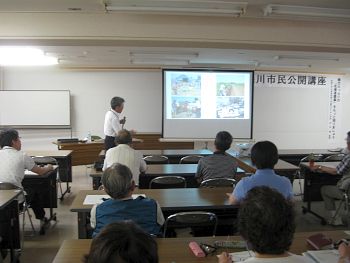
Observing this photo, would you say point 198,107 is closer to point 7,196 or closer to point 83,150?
point 83,150

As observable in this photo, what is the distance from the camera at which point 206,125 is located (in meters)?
7.07

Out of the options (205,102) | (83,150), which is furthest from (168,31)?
(83,150)

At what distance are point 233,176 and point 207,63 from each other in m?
5.10

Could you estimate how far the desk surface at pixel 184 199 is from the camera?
7.18 ft

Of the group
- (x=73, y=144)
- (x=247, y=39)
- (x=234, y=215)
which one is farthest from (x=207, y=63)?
(x=234, y=215)

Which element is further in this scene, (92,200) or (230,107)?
(230,107)

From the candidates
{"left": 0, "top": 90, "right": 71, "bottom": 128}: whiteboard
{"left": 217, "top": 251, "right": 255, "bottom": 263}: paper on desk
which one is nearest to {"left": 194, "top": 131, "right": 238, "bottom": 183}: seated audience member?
{"left": 217, "top": 251, "right": 255, "bottom": 263}: paper on desk

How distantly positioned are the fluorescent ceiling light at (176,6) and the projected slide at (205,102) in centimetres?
337

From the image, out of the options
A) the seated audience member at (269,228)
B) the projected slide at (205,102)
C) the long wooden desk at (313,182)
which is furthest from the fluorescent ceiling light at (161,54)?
the seated audience member at (269,228)

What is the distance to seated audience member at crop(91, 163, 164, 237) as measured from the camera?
1.66 metres

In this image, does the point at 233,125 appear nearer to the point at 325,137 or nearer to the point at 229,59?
the point at 229,59

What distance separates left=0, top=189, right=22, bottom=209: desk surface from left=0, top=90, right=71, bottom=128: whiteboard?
5.33m

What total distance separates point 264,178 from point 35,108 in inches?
283

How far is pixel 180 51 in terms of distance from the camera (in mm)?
5840
